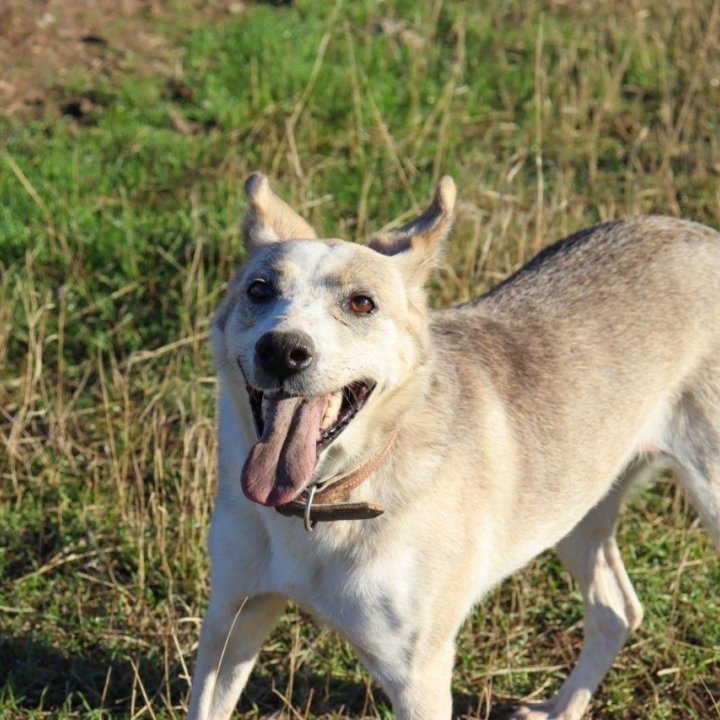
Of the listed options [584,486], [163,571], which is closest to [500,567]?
[584,486]

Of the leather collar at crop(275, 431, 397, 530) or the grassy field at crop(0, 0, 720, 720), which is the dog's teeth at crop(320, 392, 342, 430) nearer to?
the leather collar at crop(275, 431, 397, 530)

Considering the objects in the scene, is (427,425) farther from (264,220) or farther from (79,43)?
(79,43)

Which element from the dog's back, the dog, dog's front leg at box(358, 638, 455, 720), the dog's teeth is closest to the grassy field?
the dog

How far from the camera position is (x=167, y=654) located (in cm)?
509

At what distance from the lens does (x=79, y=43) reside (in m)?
9.06

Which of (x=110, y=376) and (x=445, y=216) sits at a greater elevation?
(x=445, y=216)

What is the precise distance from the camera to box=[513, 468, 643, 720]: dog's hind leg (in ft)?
17.5

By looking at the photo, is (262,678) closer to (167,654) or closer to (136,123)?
(167,654)

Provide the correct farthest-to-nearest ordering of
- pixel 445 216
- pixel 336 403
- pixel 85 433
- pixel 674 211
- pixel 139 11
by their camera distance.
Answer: pixel 139 11 < pixel 674 211 < pixel 85 433 < pixel 445 216 < pixel 336 403

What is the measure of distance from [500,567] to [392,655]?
691mm

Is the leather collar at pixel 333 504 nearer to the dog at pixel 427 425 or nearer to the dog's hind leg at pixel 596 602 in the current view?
the dog at pixel 427 425

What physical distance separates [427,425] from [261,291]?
2.26ft

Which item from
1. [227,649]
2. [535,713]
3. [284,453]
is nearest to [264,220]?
[284,453]

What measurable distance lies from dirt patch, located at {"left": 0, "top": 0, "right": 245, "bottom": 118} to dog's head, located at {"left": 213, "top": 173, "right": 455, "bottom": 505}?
14.8 ft
